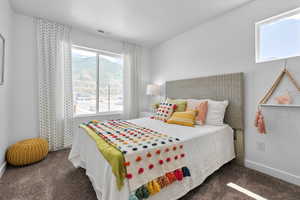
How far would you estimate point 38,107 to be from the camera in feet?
8.52

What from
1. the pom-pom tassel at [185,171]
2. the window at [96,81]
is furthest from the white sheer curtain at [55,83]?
the pom-pom tassel at [185,171]

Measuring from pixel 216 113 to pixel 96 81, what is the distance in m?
2.80

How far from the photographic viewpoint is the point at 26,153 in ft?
6.91

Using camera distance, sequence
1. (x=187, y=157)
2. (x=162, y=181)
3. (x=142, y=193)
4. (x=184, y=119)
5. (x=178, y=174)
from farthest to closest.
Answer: (x=184, y=119)
(x=187, y=157)
(x=178, y=174)
(x=162, y=181)
(x=142, y=193)

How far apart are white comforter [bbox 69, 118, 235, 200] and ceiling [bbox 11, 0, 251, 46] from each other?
6.55 ft

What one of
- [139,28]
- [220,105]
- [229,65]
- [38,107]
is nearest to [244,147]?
[220,105]

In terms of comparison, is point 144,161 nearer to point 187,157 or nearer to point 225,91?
point 187,157

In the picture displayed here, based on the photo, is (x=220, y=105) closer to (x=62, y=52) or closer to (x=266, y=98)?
(x=266, y=98)

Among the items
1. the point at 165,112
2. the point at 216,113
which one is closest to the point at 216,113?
the point at 216,113

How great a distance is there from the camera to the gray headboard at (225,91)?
2.13m

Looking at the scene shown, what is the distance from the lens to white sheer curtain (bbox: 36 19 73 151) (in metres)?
2.60

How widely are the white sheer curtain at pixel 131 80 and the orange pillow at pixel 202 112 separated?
77.9 inches

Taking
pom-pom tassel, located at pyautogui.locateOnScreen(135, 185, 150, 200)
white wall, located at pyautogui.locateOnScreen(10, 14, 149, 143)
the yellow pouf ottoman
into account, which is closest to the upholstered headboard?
pom-pom tassel, located at pyautogui.locateOnScreen(135, 185, 150, 200)

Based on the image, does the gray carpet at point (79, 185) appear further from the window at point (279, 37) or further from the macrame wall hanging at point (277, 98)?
the window at point (279, 37)
